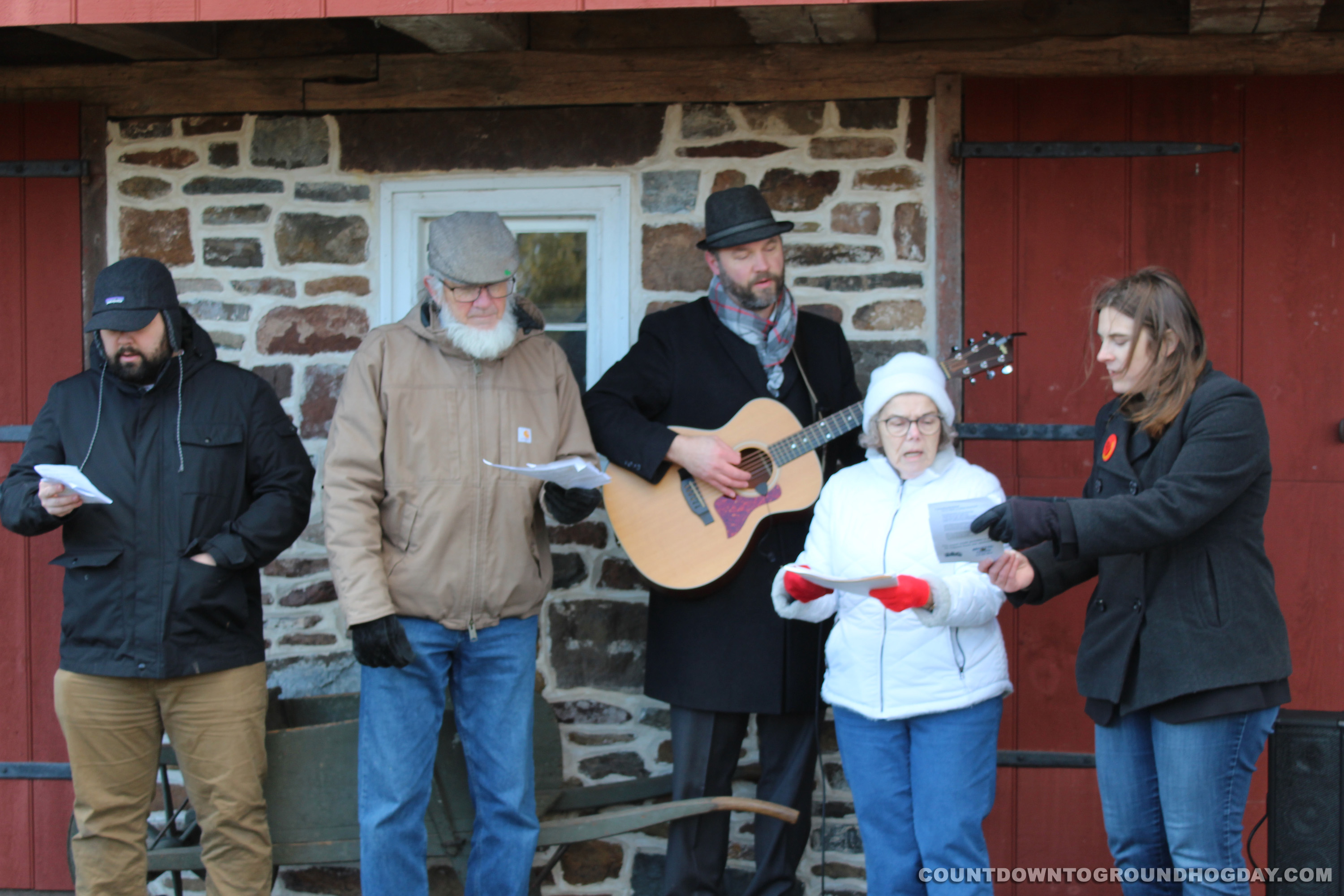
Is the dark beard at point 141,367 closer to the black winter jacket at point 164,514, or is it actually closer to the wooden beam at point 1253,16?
the black winter jacket at point 164,514

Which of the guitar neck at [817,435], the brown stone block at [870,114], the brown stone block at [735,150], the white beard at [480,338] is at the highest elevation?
the brown stone block at [870,114]

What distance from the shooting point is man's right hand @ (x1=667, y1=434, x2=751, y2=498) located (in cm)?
324

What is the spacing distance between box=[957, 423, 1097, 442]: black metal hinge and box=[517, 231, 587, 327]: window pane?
1.29 metres

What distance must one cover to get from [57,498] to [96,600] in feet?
0.97

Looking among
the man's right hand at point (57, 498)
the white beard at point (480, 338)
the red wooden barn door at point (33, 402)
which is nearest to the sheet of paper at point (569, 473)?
the white beard at point (480, 338)

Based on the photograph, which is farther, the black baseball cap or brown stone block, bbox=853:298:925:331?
brown stone block, bbox=853:298:925:331

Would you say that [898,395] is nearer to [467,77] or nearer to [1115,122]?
[1115,122]

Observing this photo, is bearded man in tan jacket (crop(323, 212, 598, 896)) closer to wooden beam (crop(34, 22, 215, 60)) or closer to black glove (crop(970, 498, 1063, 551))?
black glove (crop(970, 498, 1063, 551))

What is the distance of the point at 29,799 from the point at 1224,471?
378cm

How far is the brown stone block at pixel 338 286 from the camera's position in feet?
12.9

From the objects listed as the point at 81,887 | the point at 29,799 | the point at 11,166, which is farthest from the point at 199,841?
Result: the point at 11,166

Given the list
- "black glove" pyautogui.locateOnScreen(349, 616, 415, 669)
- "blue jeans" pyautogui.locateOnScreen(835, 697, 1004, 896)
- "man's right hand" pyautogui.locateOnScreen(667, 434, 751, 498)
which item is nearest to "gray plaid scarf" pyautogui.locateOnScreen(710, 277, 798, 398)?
"man's right hand" pyautogui.locateOnScreen(667, 434, 751, 498)

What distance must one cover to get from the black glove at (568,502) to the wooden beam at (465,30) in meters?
1.28

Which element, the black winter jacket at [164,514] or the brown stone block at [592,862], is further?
the brown stone block at [592,862]
